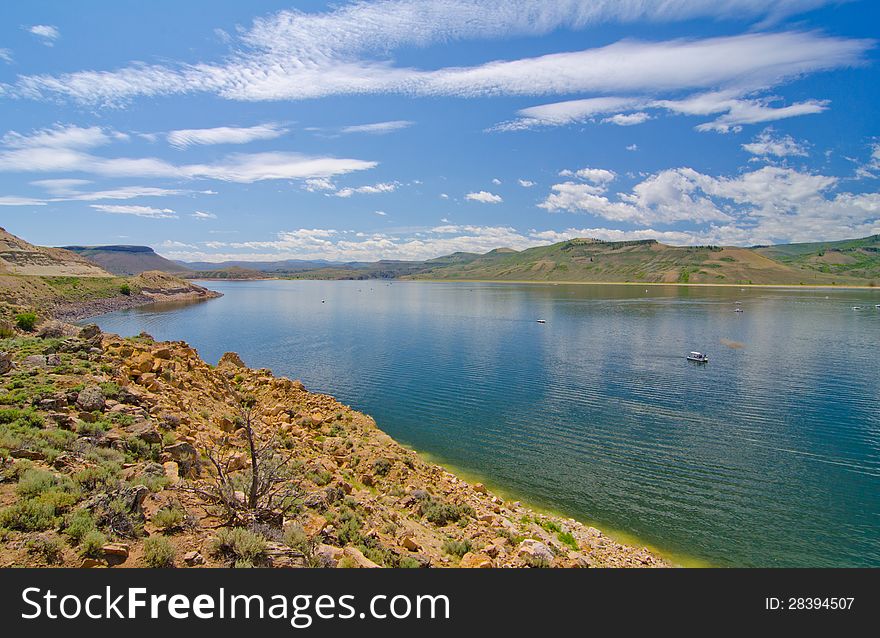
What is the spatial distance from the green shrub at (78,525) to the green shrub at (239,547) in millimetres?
2247

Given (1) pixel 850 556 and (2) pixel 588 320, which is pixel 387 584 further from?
(2) pixel 588 320

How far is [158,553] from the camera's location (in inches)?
319

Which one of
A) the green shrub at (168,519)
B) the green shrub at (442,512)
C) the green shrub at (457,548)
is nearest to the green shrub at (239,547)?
the green shrub at (168,519)

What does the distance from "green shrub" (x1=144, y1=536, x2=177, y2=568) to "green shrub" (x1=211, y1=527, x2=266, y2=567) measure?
0.77 metres

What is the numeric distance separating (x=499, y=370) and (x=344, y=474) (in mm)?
31545

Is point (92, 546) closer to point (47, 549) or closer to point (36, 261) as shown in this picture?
point (47, 549)

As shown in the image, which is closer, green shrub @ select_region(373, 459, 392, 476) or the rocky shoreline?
green shrub @ select_region(373, 459, 392, 476)

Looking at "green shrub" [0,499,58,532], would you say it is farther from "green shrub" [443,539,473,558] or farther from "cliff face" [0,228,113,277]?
"cliff face" [0,228,113,277]

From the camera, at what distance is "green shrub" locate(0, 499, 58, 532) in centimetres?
810

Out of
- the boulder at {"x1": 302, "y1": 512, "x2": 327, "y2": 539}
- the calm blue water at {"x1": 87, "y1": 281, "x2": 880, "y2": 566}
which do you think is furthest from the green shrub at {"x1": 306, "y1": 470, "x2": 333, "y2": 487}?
the calm blue water at {"x1": 87, "y1": 281, "x2": 880, "y2": 566}

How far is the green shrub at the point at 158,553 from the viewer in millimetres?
8070

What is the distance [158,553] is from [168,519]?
142 cm

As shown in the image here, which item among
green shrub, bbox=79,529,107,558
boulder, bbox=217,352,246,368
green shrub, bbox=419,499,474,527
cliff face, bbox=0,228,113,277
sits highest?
cliff face, bbox=0,228,113,277

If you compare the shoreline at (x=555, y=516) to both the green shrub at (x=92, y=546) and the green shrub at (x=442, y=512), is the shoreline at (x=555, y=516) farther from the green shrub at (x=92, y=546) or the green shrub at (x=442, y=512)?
the green shrub at (x=92, y=546)
